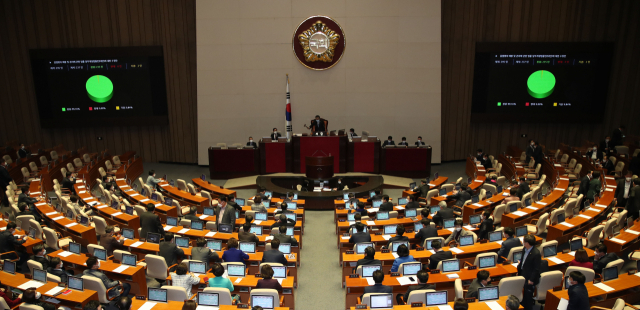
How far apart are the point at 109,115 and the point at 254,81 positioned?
6.78 metres

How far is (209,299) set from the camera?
21.5ft

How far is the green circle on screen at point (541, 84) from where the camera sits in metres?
18.8

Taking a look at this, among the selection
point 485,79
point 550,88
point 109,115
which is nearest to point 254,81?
point 109,115

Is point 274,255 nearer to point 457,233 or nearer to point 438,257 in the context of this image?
point 438,257

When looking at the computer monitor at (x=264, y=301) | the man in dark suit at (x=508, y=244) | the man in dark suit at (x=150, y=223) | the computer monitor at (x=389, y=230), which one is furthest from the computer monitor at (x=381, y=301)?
the man in dark suit at (x=150, y=223)

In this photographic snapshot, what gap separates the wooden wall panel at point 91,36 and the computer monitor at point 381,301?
616 inches

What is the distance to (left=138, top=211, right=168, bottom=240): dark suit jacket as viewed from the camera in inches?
381

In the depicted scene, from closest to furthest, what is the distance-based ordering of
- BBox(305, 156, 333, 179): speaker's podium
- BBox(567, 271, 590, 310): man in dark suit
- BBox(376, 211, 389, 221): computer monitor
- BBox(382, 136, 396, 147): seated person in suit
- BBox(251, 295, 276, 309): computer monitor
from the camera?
BBox(567, 271, 590, 310): man in dark suit → BBox(251, 295, 276, 309): computer monitor → BBox(376, 211, 389, 221): computer monitor → BBox(305, 156, 333, 179): speaker's podium → BBox(382, 136, 396, 147): seated person in suit

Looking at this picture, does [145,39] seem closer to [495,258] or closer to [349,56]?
[349,56]

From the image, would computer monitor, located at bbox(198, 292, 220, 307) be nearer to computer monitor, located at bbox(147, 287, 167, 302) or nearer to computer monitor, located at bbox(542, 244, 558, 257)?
computer monitor, located at bbox(147, 287, 167, 302)

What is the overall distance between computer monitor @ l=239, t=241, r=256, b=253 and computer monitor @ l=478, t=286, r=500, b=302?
4.31 meters

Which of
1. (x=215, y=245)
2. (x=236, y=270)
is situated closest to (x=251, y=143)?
(x=215, y=245)

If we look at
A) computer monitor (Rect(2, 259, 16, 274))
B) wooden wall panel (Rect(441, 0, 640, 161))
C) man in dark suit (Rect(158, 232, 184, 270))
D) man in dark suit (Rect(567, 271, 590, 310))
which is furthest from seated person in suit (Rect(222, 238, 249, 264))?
wooden wall panel (Rect(441, 0, 640, 161))

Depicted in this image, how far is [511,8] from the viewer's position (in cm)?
1886
